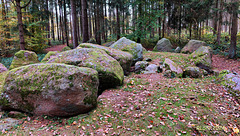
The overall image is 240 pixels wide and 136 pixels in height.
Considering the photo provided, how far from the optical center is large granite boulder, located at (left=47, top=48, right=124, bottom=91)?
5605 mm

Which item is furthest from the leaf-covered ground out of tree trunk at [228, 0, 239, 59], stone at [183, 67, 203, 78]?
tree trunk at [228, 0, 239, 59]

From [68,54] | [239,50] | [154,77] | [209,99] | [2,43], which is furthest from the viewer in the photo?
[2,43]

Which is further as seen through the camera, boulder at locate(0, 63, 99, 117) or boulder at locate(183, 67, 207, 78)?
boulder at locate(183, 67, 207, 78)

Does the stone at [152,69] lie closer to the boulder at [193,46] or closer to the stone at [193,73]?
the stone at [193,73]

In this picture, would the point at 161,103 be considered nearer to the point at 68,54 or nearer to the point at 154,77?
the point at 154,77

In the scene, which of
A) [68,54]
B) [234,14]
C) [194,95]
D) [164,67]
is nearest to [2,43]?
[68,54]

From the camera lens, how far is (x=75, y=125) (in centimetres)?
372

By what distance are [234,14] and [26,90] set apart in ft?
45.3

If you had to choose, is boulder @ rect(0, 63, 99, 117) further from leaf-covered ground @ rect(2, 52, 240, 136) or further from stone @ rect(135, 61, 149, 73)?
stone @ rect(135, 61, 149, 73)

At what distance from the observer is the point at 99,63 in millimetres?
5812

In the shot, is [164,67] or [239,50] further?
[239,50]

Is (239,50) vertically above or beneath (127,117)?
above

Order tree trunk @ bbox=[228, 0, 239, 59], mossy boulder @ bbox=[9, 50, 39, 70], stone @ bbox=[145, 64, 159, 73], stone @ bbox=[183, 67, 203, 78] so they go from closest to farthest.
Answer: stone @ bbox=[183, 67, 203, 78], stone @ bbox=[145, 64, 159, 73], mossy boulder @ bbox=[9, 50, 39, 70], tree trunk @ bbox=[228, 0, 239, 59]

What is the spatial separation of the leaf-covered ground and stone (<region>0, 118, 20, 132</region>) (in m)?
0.13
